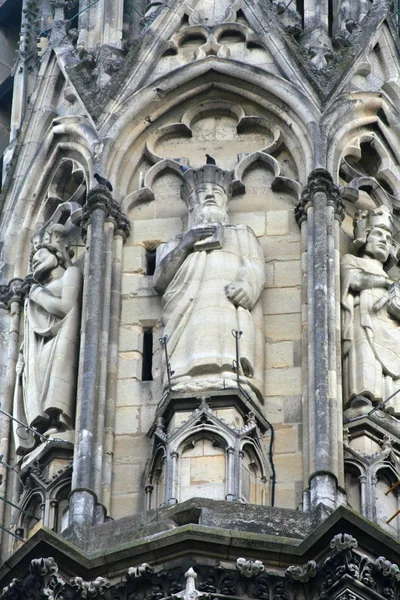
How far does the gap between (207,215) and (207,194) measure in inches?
13.2

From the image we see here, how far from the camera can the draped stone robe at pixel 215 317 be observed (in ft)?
89.6

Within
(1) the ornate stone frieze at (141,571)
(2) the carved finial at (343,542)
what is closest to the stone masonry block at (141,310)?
(1) the ornate stone frieze at (141,571)

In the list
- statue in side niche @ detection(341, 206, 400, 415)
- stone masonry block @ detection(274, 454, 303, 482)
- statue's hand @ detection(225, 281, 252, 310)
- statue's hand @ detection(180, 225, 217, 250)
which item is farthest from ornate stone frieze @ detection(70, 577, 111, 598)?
statue's hand @ detection(180, 225, 217, 250)

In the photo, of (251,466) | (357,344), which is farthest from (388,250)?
(251,466)

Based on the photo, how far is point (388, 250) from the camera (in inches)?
1145

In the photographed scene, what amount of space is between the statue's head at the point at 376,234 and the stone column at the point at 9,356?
3.59 metres

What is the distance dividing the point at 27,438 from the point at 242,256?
2816 millimetres

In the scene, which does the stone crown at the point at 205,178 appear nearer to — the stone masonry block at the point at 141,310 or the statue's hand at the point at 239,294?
the stone masonry block at the point at 141,310

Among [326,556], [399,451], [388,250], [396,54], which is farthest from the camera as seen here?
[396,54]

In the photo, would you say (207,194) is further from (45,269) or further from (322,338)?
(322,338)

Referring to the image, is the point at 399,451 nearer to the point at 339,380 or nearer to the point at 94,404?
the point at 339,380

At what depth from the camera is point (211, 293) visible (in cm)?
2794

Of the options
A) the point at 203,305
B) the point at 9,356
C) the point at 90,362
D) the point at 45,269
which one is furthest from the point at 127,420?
the point at 45,269

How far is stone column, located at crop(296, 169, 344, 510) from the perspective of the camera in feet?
87.1
